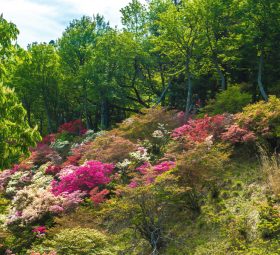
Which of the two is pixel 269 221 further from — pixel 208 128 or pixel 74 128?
pixel 74 128

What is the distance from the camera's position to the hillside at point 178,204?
8.81m

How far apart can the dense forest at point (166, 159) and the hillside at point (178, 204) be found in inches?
1.6

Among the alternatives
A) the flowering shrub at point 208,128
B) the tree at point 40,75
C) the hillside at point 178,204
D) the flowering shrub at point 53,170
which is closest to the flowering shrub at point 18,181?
the flowering shrub at point 53,170

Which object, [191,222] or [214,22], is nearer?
[191,222]

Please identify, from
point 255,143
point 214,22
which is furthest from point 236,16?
point 255,143

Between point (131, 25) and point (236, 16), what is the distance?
564 inches

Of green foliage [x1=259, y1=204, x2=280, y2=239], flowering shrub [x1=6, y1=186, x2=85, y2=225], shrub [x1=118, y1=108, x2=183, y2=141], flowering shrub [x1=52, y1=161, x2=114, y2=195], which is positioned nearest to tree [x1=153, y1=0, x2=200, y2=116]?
shrub [x1=118, y1=108, x2=183, y2=141]

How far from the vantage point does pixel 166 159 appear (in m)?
14.5

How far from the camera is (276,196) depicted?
9430 millimetres

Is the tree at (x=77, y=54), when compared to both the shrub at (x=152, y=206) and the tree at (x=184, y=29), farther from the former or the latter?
the shrub at (x=152, y=206)

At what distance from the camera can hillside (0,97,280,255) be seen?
8.81 meters

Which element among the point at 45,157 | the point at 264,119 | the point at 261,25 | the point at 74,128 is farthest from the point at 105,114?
Result: the point at 264,119

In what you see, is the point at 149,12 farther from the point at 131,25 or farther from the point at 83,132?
the point at 83,132

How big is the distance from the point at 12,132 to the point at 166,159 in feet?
25.1
